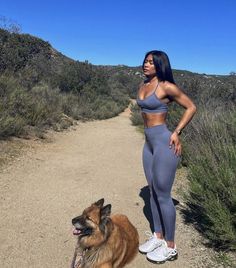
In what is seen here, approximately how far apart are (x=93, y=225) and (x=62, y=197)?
3105 millimetres

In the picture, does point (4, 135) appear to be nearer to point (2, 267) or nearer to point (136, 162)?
point (136, 162)

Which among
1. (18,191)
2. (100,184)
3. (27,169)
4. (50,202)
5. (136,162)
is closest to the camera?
(50,202)

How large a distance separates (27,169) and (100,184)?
1736 millimetres

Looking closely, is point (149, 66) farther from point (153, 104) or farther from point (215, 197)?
point (215, 197)

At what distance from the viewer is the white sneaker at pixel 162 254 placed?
4.83 metres

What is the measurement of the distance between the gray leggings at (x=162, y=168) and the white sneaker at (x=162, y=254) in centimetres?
13

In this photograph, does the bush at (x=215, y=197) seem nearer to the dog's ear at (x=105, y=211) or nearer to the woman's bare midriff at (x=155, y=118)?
the woman's bare midriff at (x=155, y=118)

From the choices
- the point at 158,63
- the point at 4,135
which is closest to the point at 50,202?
the point at 158,63

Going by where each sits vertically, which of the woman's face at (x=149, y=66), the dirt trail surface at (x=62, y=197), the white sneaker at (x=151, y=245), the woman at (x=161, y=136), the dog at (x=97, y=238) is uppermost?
the woman's face at (x=149, y=66)

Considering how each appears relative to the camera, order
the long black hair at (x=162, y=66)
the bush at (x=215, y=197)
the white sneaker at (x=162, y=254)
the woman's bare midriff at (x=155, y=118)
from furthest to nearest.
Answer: the bush at (x=215, y=197), the white sneaker at (x=162, y=254), the woman's bare midriff at (x=155, y=118), the long black hair at (x=162, y=66)

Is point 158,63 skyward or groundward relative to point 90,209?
skyward

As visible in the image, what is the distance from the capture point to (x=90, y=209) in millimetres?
4074

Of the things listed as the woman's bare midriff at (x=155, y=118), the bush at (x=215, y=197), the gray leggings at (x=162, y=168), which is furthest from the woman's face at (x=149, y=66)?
the bush at (x=215, y=197)

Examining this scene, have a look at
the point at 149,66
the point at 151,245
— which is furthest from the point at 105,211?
the point at 149,66
